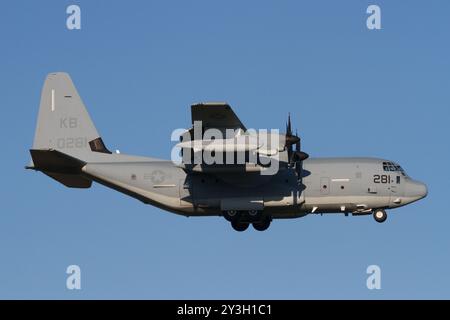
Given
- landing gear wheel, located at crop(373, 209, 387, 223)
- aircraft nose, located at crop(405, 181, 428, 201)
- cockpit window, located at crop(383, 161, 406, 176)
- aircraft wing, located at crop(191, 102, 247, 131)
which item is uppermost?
aircraft wing, located at crop(191, 102, 247, 131)

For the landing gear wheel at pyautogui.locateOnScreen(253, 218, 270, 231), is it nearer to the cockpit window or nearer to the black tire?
the black tire

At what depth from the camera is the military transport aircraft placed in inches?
1444

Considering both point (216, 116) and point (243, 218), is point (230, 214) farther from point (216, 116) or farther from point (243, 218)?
point (216, 116)

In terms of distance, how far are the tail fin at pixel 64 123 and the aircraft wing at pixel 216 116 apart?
20.4ft

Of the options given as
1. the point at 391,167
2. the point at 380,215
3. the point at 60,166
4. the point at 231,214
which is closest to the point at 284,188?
the point at 231,214

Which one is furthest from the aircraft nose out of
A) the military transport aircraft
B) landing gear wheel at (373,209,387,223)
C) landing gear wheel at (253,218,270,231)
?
landing gear wheel at (253,218,270,231)

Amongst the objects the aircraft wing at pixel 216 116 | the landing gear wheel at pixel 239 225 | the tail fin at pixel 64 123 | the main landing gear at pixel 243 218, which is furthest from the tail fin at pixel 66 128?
the aircraft wing at pixel 216 116

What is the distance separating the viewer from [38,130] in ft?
129

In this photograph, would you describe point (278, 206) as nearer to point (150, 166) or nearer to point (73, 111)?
point (150, 166)

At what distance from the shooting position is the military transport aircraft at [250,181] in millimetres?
36688

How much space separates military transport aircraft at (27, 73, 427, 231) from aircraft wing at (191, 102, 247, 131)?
1.23 m

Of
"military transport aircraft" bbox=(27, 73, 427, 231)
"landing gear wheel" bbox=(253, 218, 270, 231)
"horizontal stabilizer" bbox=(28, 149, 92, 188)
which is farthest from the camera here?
"landing gear wheel" bbox=(253, 218, 270, 231)

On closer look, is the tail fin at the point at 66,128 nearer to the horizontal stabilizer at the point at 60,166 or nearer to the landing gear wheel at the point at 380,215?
the horizontal stabilizer at the point at 60,166

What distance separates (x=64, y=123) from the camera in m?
39.5
